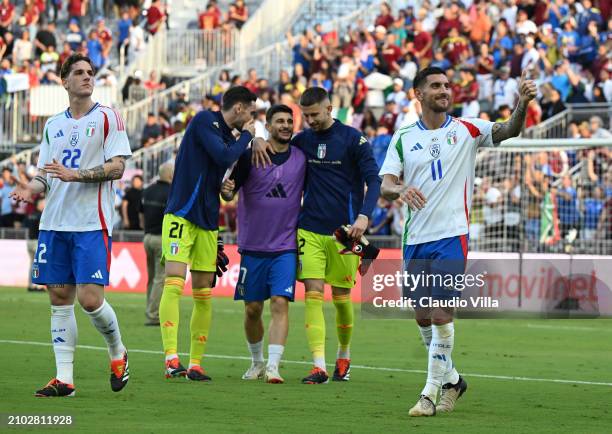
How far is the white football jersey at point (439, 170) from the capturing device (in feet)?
34.4

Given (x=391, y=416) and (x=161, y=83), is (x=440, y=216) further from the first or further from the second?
(x=161, y=83)

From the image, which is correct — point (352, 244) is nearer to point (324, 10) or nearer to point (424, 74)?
point (424, 74)

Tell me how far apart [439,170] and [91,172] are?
2609 mm

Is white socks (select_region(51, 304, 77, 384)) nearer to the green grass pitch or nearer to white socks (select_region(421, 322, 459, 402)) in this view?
the green grass pitch

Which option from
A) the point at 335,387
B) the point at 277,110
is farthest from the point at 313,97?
the point at 335,387

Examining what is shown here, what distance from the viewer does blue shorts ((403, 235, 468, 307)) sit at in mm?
10305

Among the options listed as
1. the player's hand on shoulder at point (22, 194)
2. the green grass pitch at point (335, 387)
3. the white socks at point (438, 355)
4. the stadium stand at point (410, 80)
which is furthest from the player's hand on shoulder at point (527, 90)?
the stadium stand at point (410, 80)

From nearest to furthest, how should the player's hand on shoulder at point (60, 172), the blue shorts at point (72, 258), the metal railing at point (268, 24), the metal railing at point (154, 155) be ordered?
the player's hand on shoulder at point (60, 172) < the blue shorts at point (72, 258) < the metal railing at point (154, 155) < the metal railing at point (268, 24)

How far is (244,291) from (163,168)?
7043 millimetres

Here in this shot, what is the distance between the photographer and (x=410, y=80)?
30.8 metres

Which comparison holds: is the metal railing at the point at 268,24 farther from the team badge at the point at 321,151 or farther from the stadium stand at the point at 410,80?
the team badge at the point at 321,151

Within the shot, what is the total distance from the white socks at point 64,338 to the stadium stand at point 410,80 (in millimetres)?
8876

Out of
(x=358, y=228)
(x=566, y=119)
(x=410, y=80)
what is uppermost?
(x=410, y=80)

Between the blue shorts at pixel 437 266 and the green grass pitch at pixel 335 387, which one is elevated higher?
the blue shorts at pixel 437 266
